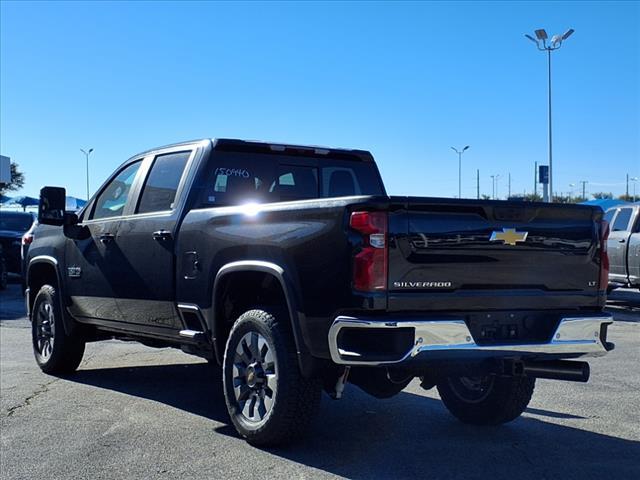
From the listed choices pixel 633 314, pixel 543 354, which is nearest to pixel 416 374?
pixel 543 354

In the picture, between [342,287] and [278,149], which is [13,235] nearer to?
[278,149]

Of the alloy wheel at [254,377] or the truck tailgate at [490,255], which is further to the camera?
the alloy wheel at [254,377]

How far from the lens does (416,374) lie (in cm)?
460

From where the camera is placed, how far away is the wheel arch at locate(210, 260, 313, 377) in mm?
4512

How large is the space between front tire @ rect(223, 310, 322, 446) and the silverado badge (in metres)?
1.41

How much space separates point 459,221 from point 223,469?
2.04 meters

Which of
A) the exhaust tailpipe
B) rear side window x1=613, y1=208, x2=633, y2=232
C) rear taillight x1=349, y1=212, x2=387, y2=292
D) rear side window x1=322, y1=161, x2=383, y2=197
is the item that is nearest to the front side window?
rear side window x1=322, y1=161, x2=383, y2=197

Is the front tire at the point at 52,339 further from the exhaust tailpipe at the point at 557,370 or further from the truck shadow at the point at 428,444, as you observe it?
the exhaust tailpipe at the point at 557,370

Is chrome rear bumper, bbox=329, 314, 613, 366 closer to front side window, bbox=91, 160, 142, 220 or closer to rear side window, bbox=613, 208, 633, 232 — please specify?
front side window, bbox=91, 160, 142, 220

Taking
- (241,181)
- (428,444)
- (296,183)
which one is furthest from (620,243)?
(428,444)

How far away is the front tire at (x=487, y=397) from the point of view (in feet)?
17.8

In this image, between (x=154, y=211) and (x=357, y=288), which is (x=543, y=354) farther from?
(x=154, y=211)

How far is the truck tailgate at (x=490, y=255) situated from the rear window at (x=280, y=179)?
7.20 feet

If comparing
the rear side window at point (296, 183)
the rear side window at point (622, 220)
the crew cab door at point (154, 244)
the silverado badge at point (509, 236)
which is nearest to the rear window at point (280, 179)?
the rear side window at point (296, 183)
